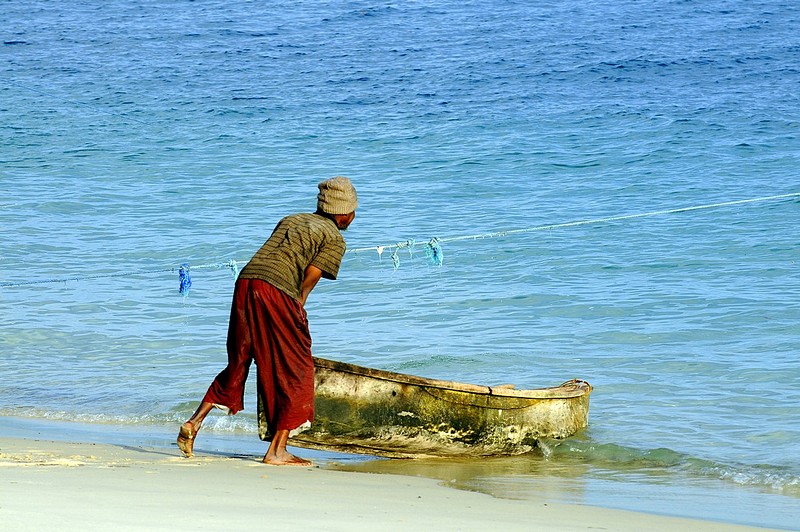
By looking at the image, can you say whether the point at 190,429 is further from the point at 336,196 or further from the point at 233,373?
the point at 336,196

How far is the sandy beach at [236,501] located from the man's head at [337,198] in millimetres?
1173

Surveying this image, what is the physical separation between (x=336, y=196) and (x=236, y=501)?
1.62m

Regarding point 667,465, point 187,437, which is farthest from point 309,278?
point 667,465

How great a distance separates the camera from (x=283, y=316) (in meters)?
5.09

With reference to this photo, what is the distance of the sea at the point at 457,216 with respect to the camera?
698cm

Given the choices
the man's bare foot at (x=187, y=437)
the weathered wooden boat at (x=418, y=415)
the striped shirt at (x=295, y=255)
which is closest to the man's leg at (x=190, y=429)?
the man's bare foot at (x=187, y=437)

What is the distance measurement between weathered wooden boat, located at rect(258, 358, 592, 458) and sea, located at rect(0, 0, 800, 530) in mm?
135

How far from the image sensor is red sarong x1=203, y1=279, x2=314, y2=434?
16.7 feet

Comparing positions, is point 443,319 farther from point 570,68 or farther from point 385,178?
point 570,68

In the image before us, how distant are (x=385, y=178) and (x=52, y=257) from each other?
225 inches

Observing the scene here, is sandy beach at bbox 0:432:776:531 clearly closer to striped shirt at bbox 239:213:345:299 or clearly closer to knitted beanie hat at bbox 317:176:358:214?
striped shirt at bbox 239:213:345:299

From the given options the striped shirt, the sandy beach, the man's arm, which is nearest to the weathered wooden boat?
the sandy beach

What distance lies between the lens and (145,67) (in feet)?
85.4

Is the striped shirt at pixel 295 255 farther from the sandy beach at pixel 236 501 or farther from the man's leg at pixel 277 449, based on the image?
the sandy beach at pixel 236 501
